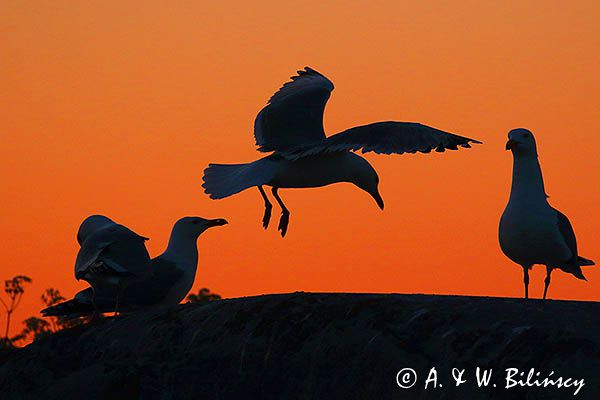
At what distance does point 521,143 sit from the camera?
13.0m

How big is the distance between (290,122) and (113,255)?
3.26m

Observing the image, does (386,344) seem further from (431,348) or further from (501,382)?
(501,382)

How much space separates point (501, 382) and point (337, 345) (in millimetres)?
1345

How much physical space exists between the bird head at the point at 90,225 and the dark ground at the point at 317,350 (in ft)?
12.1

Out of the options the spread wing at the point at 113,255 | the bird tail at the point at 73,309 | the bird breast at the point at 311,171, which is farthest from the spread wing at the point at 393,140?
the bird tail at the point at 73,309

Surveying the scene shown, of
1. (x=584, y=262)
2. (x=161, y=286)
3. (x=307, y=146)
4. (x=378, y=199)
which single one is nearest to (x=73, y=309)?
(x=161, y=286)

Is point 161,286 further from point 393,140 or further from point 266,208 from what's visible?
point 393,140

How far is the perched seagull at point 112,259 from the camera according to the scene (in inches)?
490

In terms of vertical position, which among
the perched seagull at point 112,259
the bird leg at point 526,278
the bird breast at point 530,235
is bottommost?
the perched seagull at point 112,259

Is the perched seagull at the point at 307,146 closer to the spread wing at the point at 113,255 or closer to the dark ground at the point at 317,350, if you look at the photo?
the spread wing at the point at 113,255

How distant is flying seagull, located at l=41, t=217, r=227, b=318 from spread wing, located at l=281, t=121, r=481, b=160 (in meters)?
2.29

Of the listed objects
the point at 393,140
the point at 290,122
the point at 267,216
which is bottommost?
the point at 267,216

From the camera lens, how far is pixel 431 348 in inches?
324

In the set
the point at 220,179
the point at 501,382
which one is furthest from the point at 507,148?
the point at 501,382
